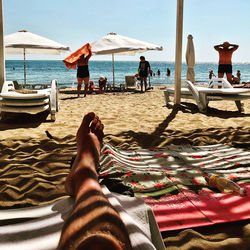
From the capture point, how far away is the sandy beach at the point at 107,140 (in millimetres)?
1723

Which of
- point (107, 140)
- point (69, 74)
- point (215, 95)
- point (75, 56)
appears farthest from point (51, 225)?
point (69, 74)

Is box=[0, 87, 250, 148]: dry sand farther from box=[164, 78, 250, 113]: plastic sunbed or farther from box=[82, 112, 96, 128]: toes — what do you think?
box=[82, 112, 96, 128]: toes

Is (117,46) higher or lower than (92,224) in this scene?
higher

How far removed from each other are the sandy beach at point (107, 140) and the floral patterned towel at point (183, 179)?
0.30ft

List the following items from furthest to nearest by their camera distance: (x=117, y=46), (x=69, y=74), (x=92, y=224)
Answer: (x=69, y=74)
(x=117, y=46)
(x=92, y=224)

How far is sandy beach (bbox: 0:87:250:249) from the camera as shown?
1.72m

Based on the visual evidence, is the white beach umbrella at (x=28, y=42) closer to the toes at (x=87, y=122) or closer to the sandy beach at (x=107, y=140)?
the sandy beach at (x=107, y=140)

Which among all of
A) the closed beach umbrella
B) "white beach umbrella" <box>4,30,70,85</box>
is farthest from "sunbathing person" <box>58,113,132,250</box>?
"white beach umbrella" <box>4,30,70,85</box>

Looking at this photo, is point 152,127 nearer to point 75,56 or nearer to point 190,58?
point 190,58

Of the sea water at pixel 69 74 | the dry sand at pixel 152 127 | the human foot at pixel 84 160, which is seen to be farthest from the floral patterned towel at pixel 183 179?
the sea water at pixel 69 74

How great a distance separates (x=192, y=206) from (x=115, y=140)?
1.90 metres

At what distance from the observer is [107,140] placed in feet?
10.9

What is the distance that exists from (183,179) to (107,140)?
5.23 ft

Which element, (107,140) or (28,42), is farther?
(28,42)
